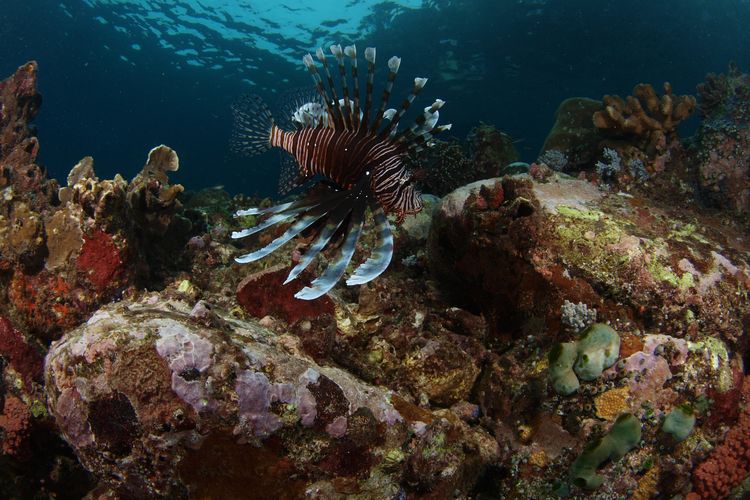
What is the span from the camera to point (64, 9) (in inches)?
905

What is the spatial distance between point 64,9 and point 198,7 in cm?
787

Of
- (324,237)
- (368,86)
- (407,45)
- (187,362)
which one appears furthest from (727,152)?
(407,45)

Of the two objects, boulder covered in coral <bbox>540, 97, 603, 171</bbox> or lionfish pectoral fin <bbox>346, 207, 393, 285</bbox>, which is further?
boulder covered in coral <bbox>540, 97, 603, 171</bbox>

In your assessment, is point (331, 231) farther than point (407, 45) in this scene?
No

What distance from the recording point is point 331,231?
2.54m

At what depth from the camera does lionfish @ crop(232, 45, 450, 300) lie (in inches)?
94.1

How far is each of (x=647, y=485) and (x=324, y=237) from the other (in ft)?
8.56

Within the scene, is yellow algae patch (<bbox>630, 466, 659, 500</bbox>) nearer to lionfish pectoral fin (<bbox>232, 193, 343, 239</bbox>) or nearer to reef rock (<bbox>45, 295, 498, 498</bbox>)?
reef rock (<bbox>45, 295, 498, 498</bbox>)

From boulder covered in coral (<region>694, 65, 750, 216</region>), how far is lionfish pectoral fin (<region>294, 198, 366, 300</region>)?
550 cm

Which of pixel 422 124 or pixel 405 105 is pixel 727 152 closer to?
pixel 422 124

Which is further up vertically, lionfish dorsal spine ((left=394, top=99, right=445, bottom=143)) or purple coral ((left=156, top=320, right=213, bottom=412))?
lionfish dorsal spine ((left=394, top=99, right=445, bottom=143))

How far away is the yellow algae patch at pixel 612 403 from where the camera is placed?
258 cm

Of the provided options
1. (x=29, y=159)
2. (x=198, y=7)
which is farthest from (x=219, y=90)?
(x=29, y=159)

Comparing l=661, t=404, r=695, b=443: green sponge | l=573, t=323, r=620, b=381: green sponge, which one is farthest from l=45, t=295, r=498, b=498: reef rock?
l=661, t=404, r=695, b=443: green sponge
